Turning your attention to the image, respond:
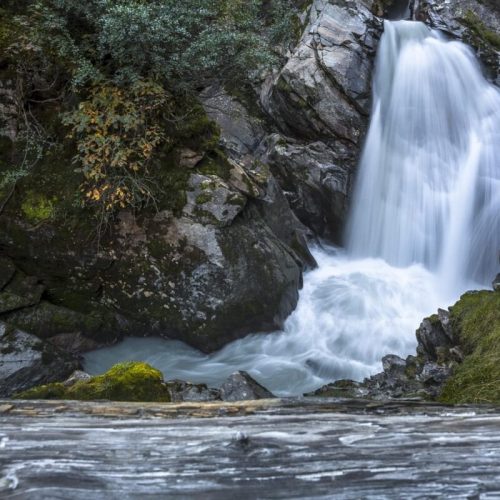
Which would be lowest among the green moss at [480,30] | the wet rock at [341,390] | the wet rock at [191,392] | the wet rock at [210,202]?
the wet rock at [341,390]

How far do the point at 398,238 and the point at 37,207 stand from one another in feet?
24.9

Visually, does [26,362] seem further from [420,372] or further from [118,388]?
[420,372]

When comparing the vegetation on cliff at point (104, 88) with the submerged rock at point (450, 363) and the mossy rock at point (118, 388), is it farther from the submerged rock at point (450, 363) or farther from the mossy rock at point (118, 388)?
the submerged rock at point (450, 363)

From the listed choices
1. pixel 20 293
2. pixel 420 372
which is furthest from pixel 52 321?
pixel 420 372

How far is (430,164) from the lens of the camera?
38.8 feet

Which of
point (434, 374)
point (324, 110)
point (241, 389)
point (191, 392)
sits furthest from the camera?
point (324, 110)

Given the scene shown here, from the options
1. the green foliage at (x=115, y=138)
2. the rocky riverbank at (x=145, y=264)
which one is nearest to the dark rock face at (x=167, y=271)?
the rocky riverbank at (x=145, y=264)

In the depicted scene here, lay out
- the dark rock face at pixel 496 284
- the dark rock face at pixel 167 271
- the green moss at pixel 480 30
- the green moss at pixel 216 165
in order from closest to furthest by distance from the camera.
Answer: the dark rock face at pixel 496 284 < the dark rock face at pixel 167 271 < the green moss at pixel 216 165 < the green moss at pixel 480 30

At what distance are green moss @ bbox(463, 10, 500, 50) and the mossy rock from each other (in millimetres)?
13422

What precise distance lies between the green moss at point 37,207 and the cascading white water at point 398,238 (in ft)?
7.27

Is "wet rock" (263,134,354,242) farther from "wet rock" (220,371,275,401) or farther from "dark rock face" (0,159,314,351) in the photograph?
"wet rock" (220,371,275,401)

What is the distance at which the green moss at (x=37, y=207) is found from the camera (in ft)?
23.8

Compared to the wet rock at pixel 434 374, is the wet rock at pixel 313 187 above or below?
above

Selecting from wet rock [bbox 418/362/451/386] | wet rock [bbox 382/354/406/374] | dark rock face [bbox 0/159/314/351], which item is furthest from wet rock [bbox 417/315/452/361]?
dark rock face [bbox 0/159/314/351]
